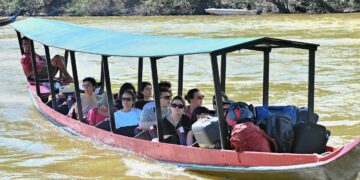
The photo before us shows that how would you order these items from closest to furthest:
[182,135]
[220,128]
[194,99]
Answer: [220,128]
[182,135]
[194,99]

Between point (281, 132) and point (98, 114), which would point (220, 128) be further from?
point (98, 114)

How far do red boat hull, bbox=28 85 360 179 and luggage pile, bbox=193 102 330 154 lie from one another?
5.8 inches

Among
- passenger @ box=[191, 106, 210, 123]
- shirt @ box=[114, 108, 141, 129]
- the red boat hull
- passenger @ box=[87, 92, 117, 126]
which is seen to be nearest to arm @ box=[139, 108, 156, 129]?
the red boat hull

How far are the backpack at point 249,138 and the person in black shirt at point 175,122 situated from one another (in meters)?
1.29

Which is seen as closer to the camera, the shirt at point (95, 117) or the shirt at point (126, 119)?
the shirt at point (126, 119)

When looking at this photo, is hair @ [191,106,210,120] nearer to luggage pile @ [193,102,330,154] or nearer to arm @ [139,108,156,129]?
arm @ [139,108,156,129]

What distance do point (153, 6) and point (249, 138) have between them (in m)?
46.2

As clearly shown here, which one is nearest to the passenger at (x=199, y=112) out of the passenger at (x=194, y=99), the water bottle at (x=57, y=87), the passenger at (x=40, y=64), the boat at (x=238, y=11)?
the passenger at (x=194, y=99)

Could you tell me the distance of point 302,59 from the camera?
21078 millimetres

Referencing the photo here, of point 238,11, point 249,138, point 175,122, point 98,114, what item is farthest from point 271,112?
point 238,11

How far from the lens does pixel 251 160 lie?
22.5ft

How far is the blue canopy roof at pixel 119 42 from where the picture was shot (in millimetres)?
7367

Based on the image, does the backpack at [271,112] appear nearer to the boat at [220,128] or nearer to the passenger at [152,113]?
the boat at [220,128]

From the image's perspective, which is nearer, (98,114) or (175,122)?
(175,122)
